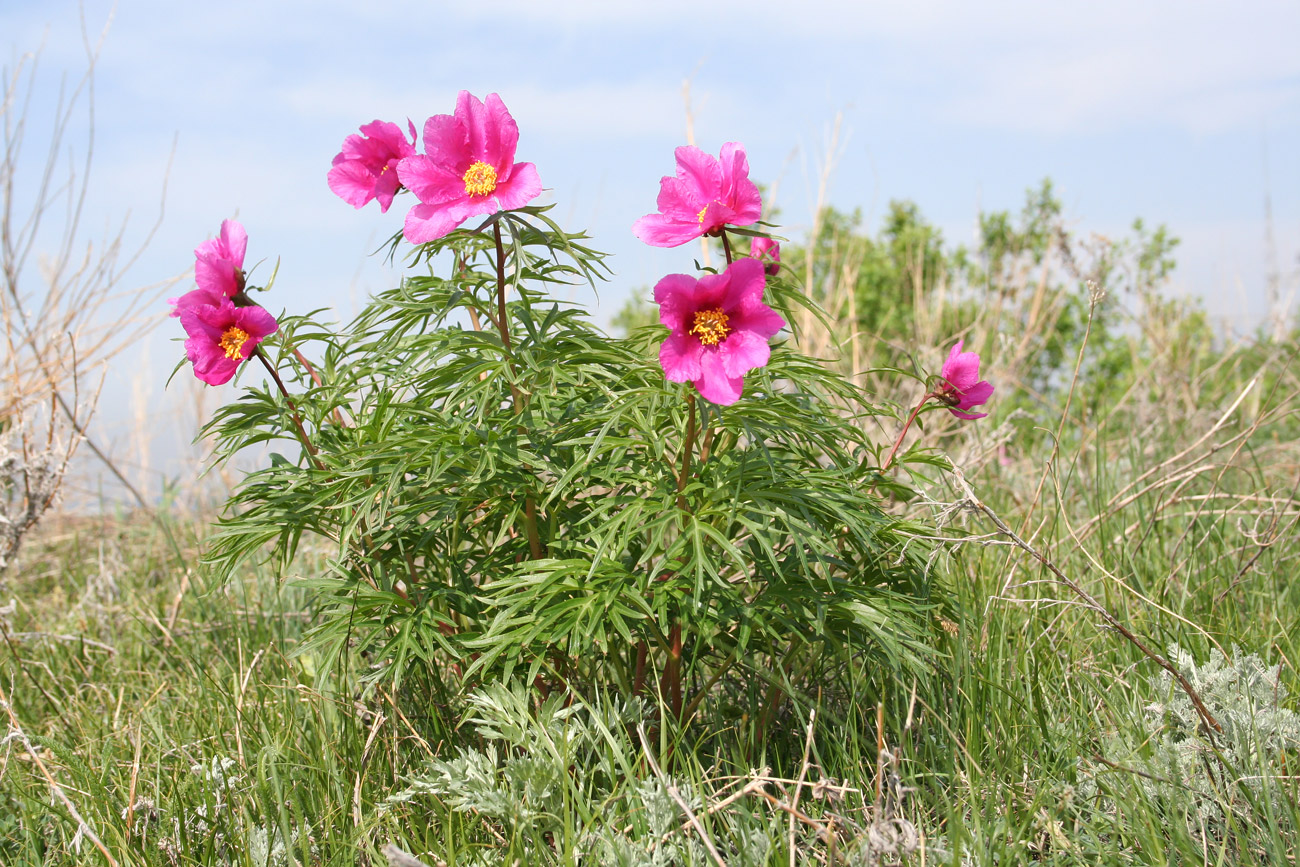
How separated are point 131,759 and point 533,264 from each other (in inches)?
68.0

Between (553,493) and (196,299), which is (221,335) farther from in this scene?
(553,493)

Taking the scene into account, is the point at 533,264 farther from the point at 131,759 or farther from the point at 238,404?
the point at 131,759

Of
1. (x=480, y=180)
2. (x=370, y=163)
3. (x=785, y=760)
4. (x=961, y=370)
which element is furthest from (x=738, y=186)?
(x=785, y=760)

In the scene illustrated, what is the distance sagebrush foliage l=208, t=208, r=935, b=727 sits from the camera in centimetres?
165

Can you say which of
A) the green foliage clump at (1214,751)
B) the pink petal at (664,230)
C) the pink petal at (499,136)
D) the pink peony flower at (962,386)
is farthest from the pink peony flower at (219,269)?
the green foliage clump at (1214,751)

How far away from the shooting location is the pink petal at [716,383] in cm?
150

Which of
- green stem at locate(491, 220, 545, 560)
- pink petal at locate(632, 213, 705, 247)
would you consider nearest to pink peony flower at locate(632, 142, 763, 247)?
pink petal at locate(632, 213, 705, 247)

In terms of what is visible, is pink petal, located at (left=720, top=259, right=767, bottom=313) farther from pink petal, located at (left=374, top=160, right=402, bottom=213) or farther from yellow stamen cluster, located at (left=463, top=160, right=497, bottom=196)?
pink petal, located at (left=374, top=160, right=402, bottom=213)

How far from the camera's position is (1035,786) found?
195 cm

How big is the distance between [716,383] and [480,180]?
21.8 inches

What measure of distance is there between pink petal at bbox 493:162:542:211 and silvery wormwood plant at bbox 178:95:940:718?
0.03 m

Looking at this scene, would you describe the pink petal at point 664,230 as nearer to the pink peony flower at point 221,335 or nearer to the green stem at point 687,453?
the green stem at point 687,453

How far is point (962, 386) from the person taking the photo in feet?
6.37

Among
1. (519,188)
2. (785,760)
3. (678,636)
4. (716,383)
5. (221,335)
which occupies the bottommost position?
(785,760)
